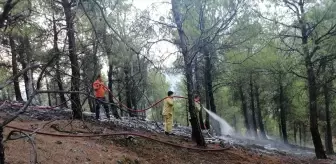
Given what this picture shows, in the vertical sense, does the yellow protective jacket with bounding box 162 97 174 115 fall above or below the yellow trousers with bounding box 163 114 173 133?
above

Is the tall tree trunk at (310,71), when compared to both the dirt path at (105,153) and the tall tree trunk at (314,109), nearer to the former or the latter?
the tall tree trunk at (314,109)

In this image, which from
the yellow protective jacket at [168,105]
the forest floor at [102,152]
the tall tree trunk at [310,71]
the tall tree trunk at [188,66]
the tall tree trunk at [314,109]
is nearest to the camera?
the forest floor at [102,152]

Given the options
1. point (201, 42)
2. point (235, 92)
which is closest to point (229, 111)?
point (235, 92)

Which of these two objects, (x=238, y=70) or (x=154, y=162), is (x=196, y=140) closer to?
(x=154, y=162)

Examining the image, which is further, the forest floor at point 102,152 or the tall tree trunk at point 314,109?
the tall tree trunk at point 314,109

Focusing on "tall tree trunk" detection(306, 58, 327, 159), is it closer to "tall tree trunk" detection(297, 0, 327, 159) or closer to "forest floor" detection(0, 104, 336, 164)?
"tall tree trunk" detection(297, 0, 327, 159)

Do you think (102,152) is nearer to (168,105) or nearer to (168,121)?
(168,105)

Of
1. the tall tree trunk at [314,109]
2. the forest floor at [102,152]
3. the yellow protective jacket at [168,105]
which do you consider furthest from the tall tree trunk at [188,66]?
the tall tree trunk at [314,109]

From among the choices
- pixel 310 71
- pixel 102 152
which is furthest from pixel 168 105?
pixel 310 71

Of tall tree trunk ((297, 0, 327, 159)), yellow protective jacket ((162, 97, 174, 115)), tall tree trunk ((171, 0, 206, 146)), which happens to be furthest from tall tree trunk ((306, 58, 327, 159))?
tall tree trunk ((171, 0, 206, 146))

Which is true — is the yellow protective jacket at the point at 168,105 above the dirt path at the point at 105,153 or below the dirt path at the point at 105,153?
above

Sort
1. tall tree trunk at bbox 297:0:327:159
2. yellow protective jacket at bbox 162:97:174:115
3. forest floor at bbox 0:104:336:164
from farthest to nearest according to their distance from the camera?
tall tree trunk at bbox 297:0:327:159
yellow protective jacket at bbox 162:97:174:115
forest floor at bbox 0:104:336:164

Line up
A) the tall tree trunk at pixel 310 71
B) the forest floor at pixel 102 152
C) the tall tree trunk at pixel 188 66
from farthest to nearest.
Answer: the tall tree trunk at pixel 310 71, the tall tree trunk at pixel 188 66, the forest floor at pixel 102 152

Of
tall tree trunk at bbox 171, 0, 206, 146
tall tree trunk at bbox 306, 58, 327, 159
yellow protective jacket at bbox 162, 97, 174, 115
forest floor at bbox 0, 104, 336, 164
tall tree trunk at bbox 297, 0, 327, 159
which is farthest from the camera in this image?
tall tree trunk at bbox 306, 58, 327, 159
